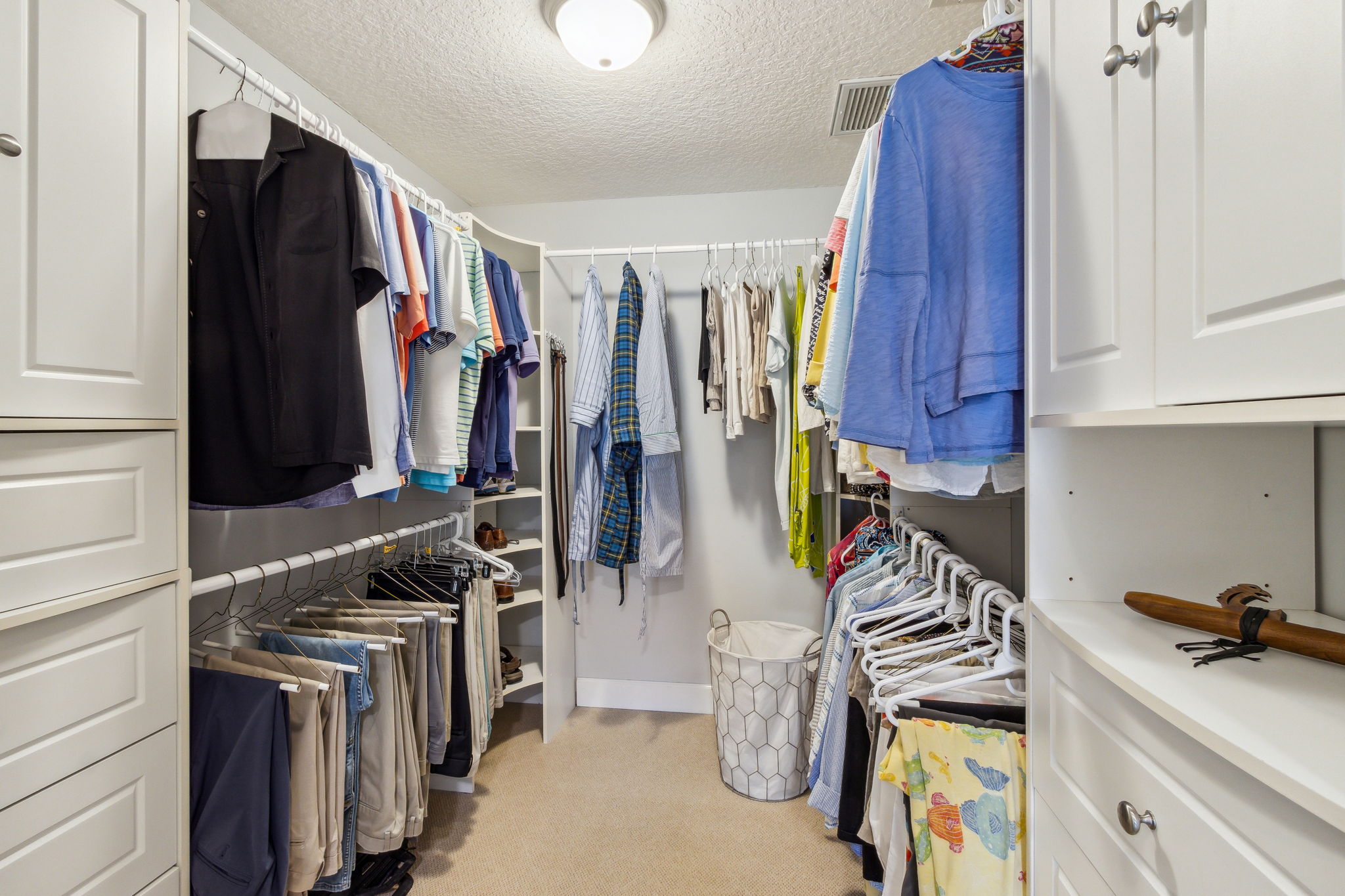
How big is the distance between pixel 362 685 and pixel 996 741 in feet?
4.31

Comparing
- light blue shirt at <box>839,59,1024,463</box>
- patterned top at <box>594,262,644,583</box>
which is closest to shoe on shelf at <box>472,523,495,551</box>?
patterned top at <box>594,262,644,583</box>

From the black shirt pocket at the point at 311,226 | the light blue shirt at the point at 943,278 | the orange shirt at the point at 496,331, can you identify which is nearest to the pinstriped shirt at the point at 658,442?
the orange shirt at the point at 496,331

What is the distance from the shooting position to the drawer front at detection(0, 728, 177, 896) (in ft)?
2.90

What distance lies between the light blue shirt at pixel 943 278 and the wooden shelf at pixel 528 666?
2038 mm

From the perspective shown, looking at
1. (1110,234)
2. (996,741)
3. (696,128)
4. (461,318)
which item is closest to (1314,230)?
(1110,234)

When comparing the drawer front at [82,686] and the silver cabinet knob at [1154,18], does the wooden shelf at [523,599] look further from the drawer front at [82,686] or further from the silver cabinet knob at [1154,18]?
the silver cabinet knob at [1154,18]

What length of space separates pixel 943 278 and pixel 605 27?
46.8 inches

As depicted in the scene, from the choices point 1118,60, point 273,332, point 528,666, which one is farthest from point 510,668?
point 1118,60

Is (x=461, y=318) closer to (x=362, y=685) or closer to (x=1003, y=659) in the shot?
(x=362, y=685)

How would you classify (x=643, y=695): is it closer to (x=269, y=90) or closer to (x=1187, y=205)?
(x=269, y=90)

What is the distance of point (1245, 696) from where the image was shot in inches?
23.5

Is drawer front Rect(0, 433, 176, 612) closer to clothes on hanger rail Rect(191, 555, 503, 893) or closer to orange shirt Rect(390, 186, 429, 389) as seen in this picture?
clothes on hanger rail Rect(191, 555, 503, 893)

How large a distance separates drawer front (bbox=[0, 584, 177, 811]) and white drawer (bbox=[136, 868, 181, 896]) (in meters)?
0.27

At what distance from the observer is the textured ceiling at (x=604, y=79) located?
1.66 metres
